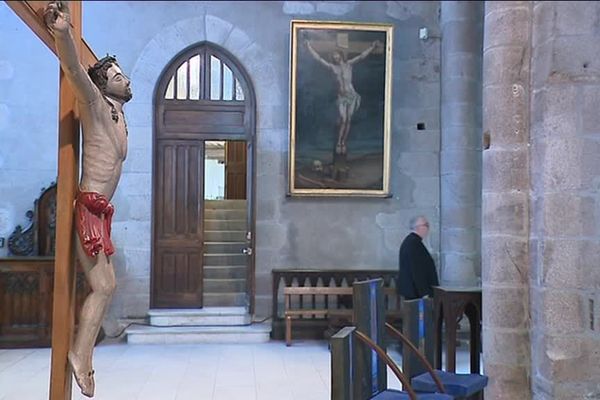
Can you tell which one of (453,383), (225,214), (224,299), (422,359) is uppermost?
(225,214)

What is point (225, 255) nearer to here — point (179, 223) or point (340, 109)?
point (179, 223)

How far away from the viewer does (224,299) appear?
799 centimetres

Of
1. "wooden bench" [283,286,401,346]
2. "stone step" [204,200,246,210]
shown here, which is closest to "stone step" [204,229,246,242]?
"stone step" [204,200,246,210]

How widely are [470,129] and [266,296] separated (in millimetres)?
2979

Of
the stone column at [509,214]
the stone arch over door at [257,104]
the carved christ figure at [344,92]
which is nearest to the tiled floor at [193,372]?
the stone arch over door at [257,104]

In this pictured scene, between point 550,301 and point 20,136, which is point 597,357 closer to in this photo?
point 550,301

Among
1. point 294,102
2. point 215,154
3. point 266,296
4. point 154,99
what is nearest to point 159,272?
point 266,296

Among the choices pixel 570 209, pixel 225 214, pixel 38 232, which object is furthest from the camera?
pixel 225 214

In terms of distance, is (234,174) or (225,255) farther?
(234,174)

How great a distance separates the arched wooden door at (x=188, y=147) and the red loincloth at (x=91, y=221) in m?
4.54

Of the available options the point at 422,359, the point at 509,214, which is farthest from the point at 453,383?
the point at 509,214

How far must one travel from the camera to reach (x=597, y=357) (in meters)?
3.57

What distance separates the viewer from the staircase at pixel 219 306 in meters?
6.79

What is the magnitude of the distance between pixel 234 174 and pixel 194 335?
6292 mm
